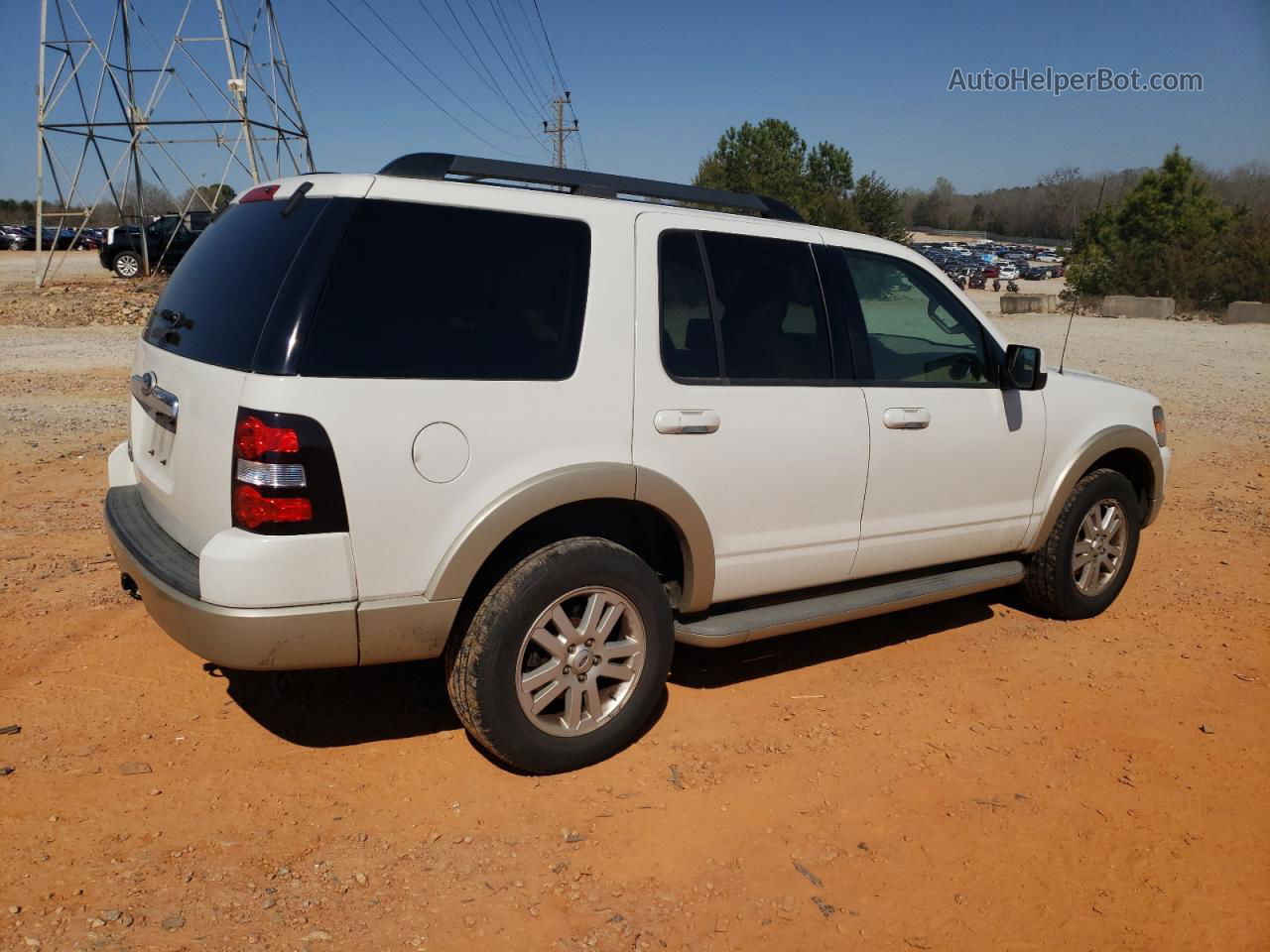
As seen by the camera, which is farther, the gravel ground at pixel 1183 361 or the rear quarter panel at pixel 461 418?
the gravel ground at pixel 1183 361

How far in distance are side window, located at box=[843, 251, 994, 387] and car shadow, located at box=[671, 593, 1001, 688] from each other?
1.37 m

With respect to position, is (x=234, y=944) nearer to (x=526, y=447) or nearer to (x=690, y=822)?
(x=690, y=822)

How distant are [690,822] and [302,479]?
169 cm

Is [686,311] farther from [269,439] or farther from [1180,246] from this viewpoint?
[1180,246]

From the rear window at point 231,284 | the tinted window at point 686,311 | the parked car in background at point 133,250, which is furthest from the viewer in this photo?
the parked car in background at point 133,250

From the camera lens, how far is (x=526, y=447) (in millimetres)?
3182

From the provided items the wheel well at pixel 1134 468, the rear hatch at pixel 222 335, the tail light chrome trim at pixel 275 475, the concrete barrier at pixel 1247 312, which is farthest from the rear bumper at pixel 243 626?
the concrete barrier at pixel 1247 312

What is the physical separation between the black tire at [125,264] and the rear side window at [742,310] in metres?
27.1

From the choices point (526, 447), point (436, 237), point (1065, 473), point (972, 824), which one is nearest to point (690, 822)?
point (972, 824)

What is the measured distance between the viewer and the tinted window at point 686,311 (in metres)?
3.58

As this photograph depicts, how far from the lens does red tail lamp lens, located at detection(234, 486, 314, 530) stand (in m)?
2.81

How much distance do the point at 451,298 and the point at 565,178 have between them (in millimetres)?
754

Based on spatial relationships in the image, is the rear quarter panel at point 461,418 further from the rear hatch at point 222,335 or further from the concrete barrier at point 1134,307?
the concrete barrier at point 1134,307

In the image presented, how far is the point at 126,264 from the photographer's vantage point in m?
26.7
